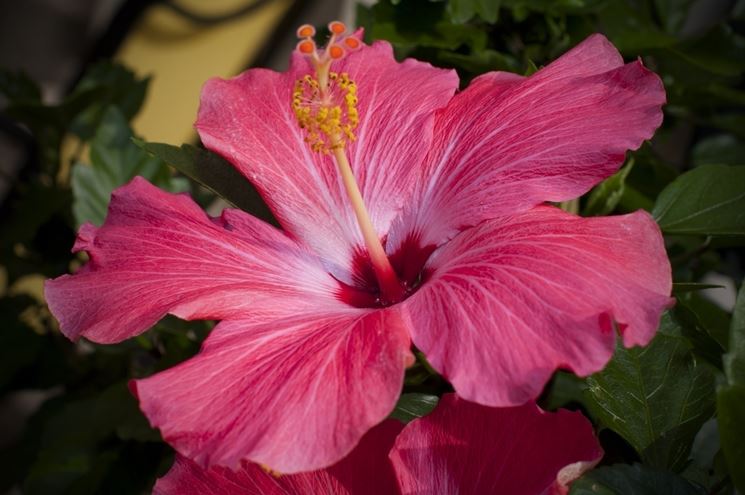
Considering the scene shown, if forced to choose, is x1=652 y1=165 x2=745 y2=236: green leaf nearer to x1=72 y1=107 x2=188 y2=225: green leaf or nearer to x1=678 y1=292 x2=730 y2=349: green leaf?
x1=678 y1=292 x2=730 y2=349: green leaf

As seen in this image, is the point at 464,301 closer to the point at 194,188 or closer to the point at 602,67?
the point at 602,67

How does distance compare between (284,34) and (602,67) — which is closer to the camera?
(602,67)

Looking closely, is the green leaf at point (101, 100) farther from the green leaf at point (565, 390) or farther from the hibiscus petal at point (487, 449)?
the hibiscus petal at point (487, 449)

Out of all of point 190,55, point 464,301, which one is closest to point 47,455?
point 464,301

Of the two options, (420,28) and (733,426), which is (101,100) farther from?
(733,426)


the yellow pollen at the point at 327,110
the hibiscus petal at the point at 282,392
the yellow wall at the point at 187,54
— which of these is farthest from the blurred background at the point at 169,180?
the yellow wall at the point at 187,54

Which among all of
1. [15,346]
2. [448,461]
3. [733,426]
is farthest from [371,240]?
[15,346]

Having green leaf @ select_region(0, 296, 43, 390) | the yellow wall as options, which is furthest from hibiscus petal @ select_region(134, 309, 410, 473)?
the yellow wall
